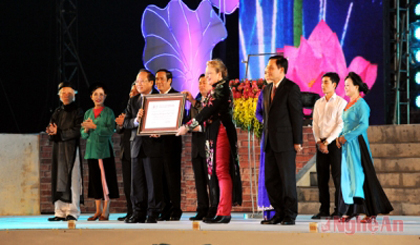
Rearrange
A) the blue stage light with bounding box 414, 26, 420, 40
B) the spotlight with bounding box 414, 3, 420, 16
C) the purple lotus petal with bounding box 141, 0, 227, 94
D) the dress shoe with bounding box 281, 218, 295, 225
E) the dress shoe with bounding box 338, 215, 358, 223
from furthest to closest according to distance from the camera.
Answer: the purple lotus petal with bounding box 141, 0, 227, 94 < the spotlight with bounding box 414, 3, 420, 16 < the blue stage light with bounding box 414, 26, 420, 40 < the dress shoe with bounding box 338, 215, 358, 223 < the dress shoe with bounding box 281, 218, 295, 225

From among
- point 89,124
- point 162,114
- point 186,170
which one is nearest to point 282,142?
point 162,114

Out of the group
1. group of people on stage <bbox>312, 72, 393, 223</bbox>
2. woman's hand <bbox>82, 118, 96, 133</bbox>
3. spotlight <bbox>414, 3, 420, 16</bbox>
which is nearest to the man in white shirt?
group of people on stage <bbox>312, 72, 393, 223</bbox>

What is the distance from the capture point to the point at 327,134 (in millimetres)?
6270

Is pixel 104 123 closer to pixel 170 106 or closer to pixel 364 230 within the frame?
pixel 170 106

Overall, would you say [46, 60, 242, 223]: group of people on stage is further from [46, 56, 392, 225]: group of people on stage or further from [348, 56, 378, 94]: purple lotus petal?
[348, 56, 378, 94]: purple lotus petal

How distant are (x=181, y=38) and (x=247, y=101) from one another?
6229 mm

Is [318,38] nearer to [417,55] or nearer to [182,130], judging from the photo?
[417,55]

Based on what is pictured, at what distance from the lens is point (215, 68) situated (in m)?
5.32

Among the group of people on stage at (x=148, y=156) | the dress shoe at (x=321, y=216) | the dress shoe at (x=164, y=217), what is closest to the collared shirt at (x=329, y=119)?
the dress shoe at (x=321, y=216)

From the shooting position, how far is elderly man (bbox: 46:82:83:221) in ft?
20.7

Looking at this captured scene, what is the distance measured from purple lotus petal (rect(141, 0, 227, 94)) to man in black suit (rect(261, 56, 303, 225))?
22.7ft

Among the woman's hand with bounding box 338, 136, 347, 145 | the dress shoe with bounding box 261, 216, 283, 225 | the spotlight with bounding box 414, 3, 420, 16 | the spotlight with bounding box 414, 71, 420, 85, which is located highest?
the spotlight with bounding box 414, 3, 420, 16

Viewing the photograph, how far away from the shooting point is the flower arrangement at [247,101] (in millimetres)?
6332

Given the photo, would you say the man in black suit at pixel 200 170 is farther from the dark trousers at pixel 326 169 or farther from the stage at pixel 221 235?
the stage at pixel 221 235
